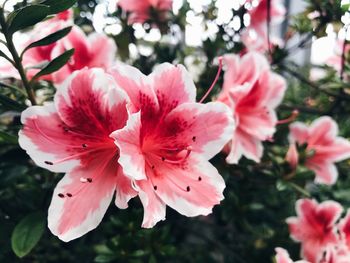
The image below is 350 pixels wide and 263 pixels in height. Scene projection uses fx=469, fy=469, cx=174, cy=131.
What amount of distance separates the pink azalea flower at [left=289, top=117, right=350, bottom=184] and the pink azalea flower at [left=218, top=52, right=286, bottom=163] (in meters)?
0.19

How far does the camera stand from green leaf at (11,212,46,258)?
88 centimetres

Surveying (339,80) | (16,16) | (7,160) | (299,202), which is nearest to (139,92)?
(16,16)

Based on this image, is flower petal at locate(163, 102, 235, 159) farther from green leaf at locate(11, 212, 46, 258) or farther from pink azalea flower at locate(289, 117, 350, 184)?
pink azalea flower at locate(289, 117, 350, 184)

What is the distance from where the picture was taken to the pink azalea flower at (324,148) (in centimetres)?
122

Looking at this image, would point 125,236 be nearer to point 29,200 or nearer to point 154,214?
point 29,200

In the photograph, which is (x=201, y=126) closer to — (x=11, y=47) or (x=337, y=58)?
(x=11, y=47)

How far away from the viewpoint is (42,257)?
1.19 meters

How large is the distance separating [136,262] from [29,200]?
28 centimetres

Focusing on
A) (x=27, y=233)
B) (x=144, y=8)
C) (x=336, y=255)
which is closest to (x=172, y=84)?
(x=27, y=233)

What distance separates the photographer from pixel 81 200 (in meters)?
0.79

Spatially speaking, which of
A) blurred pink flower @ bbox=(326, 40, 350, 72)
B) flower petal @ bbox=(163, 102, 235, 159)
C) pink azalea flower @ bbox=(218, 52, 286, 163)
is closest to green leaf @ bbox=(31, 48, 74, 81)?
flower petal @ bbox=(163, 102, 235, 159)

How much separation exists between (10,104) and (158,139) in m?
0.30

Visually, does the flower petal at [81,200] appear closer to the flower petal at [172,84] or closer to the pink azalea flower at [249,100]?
the flower petal at [172,84]

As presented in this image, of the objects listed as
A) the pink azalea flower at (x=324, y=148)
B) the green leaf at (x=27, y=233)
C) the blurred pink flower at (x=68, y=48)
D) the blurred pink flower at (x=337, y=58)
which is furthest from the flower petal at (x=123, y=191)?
the blurred pink flower at (x=337, y=58)
